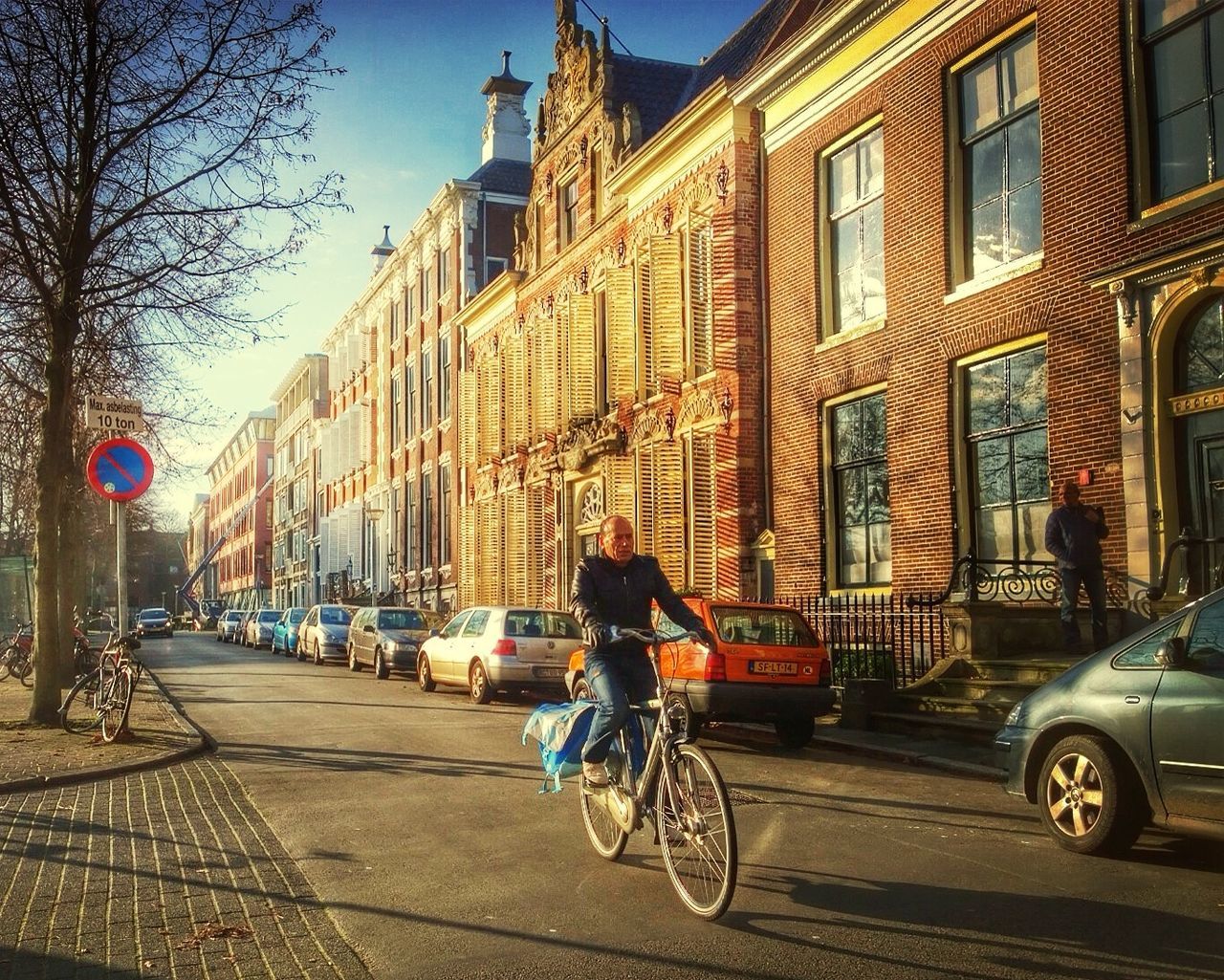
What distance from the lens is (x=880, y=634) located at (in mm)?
17656

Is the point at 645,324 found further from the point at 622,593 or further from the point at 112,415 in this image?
the point at 622,593

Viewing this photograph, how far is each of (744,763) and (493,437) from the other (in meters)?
24.6

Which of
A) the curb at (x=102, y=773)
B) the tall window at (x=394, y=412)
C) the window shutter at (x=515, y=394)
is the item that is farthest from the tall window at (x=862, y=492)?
the tall window at (x=394, y=412)

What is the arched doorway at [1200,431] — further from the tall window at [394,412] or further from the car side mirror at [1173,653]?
the tall window at [394,412]

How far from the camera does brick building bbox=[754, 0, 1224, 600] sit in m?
13.4

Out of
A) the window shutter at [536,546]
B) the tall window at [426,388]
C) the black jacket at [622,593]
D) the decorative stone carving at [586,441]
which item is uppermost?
the tall window at [426,388]

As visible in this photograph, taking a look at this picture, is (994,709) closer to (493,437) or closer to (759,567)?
(759,567)

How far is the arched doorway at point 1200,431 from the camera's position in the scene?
42.5 feet

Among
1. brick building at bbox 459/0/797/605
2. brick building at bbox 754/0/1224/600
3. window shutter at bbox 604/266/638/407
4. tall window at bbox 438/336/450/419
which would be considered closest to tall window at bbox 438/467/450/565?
tall window at bbox 438/336/450/419

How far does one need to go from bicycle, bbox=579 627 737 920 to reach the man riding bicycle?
8cm

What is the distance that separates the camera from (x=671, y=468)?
23781 mm

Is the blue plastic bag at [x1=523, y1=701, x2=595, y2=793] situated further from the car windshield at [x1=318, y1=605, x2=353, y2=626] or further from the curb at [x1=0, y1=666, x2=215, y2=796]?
the car windshield at [x1=318, y1=605, x2=353, y2=626]

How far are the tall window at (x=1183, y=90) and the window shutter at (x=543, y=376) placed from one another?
60.2 ft

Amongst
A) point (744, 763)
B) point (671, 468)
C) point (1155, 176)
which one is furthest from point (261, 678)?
point (1155, 176)
